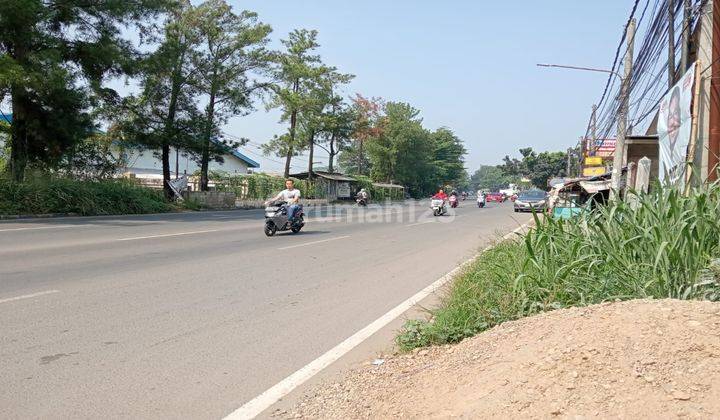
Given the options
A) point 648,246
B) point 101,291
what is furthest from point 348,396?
point 101,291

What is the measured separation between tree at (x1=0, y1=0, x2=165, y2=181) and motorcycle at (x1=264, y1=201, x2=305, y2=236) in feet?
33.8

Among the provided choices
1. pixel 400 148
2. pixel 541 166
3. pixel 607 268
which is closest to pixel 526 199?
pixel 607 268

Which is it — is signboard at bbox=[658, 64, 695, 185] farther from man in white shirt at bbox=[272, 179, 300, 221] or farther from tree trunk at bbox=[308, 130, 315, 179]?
tree trunk at bbox=[308, 130, 315, 179]

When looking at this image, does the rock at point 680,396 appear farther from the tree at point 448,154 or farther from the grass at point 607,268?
the tree at point 448,154

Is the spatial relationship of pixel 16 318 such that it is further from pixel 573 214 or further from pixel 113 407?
pixel 573 214

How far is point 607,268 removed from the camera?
4930 mm

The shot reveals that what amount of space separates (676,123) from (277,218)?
9.90 metres

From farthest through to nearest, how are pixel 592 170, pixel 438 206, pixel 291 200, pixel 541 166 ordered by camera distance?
pixel 541 166 < pixel 592 170 < pixel 438 206 < pixel 291 200

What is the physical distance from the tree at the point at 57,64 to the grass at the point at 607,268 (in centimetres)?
1947

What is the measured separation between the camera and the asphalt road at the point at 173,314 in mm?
3951

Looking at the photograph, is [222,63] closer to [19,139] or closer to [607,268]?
[19,139]

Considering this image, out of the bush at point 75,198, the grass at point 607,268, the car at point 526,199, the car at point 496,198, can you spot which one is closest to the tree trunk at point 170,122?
the bush at point 75,198

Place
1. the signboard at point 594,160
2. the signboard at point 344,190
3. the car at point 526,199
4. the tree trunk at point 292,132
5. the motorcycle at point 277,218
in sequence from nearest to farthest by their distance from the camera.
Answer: the motorcycle at point 277,218 < the car at point 526,199 < the signboard at point 594,160 < the tree trunk at point 292,132 < the signboard at point 344,190

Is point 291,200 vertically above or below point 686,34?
below
